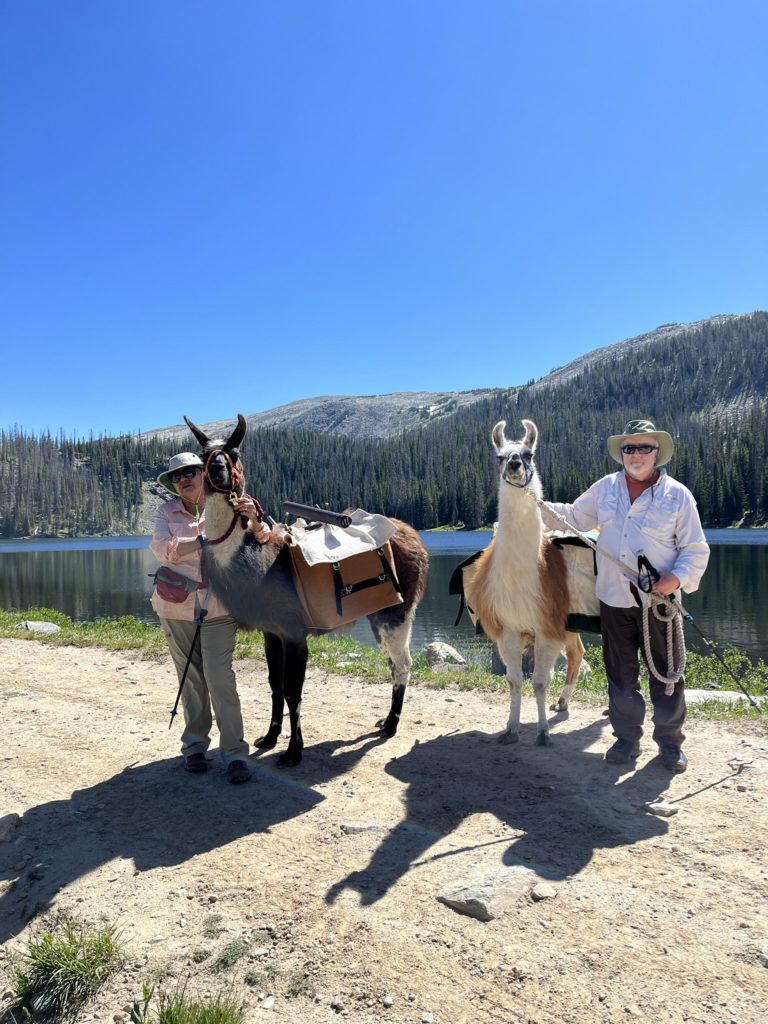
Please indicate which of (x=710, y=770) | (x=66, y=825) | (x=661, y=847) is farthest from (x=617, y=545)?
(x=66, y=825)

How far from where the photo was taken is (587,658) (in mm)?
11219

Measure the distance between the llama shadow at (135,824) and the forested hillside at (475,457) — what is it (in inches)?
3182

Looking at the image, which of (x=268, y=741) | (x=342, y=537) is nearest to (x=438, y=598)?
(x=268, y=741)

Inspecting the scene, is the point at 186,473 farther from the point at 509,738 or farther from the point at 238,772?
the point at 509,738

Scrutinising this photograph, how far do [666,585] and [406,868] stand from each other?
2.51 m

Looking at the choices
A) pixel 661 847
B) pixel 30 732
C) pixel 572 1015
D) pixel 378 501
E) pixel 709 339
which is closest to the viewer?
pixel 572 1015

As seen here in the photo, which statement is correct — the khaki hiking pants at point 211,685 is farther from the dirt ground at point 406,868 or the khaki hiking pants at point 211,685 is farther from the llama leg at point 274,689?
the llama leg at point 274,689

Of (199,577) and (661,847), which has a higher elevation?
(199,577)

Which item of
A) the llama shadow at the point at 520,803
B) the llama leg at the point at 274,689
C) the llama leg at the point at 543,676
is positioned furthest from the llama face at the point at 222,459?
the llama leg at the point at 543,676

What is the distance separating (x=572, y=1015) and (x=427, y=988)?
54 cm

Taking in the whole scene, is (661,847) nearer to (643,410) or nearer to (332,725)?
(332,725)

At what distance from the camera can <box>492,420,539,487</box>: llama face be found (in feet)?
15.8

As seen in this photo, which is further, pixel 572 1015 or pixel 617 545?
pixel 617 545

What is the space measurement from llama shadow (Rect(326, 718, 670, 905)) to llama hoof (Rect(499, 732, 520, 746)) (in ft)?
0.19
